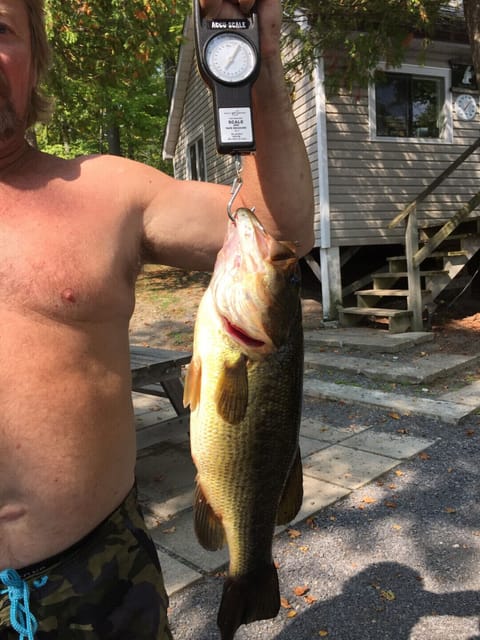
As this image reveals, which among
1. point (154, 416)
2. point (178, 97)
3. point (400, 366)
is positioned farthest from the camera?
point (178, 97)

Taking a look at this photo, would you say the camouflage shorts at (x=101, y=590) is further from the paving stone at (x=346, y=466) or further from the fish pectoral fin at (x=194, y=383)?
the paving stone at (x=346, y=466)

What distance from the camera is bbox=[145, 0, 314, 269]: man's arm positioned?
4.78 feet

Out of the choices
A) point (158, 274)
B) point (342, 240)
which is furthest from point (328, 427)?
point (158, 274)

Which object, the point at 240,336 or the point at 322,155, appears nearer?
the point at 240,336

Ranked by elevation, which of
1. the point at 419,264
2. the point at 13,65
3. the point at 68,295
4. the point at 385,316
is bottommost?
the point at 385,316

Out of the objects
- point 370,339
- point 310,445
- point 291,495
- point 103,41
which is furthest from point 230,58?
point 103,41

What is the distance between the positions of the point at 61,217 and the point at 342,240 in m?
9.06

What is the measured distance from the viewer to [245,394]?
1.34m

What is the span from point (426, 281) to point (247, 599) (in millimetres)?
8723

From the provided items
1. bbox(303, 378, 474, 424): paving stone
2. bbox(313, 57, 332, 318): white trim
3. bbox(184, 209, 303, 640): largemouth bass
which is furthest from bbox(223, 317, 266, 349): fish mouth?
bbox(313, 57, 332, 318): white trim

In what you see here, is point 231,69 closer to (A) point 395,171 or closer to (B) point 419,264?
(B) point 419,264

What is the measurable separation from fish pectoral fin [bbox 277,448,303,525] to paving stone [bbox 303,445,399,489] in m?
2.70

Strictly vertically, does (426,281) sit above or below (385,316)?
above

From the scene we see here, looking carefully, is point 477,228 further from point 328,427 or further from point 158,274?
point 158,274
